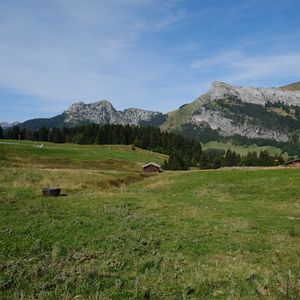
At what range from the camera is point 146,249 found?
1681cm

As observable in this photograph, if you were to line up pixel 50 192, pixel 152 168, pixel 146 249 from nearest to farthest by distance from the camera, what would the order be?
pixel 146 249 → pixel 50 192 → pixel 152 168

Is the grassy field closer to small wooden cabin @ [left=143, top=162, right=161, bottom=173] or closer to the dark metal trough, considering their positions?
the dark metal trough

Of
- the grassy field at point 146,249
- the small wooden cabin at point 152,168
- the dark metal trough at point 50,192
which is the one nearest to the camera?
the grassy field at point 146,249

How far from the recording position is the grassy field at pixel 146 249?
1238 cm

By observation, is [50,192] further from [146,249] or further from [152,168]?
[152,168]

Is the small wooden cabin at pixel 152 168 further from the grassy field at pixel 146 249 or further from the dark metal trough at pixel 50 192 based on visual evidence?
the dark metal trough at pixel 50 192

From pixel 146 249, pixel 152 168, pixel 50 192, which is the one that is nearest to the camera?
pixel 146 249

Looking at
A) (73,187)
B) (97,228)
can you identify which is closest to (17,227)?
(97,228)

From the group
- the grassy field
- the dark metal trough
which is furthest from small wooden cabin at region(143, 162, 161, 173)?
the dark metal trough

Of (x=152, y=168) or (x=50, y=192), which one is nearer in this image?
(x=50, y=192)

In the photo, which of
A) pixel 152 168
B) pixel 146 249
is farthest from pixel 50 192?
pixel 152 168

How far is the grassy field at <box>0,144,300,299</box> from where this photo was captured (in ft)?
40.6

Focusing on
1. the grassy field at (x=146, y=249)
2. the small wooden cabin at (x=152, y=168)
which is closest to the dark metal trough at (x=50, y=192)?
the grassy field at (x=146, y=249)

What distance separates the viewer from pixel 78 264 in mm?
14562
